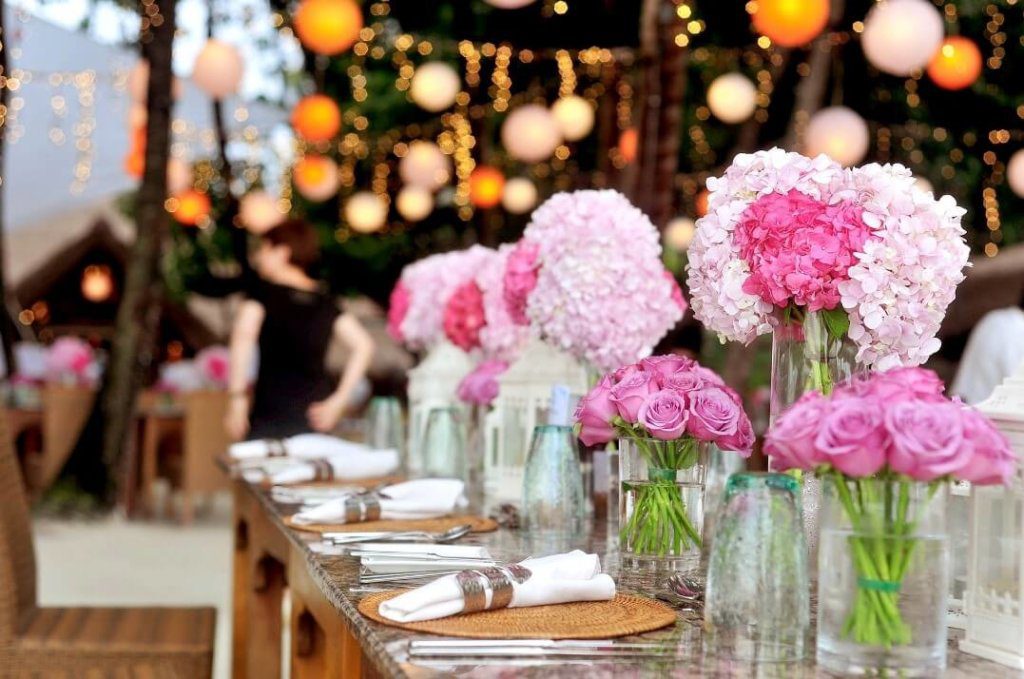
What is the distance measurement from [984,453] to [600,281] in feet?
4.43

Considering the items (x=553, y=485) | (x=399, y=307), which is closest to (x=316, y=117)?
(x=399, y=307)

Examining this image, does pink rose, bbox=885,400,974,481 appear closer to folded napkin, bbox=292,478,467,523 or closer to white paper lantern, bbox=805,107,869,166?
folded napkin, bbox=292,478,467,523

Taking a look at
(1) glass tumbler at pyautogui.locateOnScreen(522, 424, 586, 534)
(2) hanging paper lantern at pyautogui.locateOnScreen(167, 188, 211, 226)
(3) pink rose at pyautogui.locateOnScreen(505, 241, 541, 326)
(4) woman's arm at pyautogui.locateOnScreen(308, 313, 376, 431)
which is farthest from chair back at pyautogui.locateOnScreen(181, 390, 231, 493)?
(1) glass tumbler at pyautogui.locateOnScreen(522, 424, 586, 534)

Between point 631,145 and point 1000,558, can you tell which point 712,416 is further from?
point 631,145

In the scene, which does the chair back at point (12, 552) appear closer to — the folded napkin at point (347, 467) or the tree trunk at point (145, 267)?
the folded napkin at point (347, 467)

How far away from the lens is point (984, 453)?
1.17 meters

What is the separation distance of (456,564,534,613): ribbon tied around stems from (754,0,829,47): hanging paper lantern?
4.24m

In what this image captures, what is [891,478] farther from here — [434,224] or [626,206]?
[434,224]

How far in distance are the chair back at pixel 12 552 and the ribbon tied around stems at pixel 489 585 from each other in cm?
149

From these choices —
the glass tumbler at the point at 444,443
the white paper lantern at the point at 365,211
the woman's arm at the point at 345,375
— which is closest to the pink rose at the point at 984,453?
the glass tumbler at the point at 444,443

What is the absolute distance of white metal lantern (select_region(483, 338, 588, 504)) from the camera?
2.62 m

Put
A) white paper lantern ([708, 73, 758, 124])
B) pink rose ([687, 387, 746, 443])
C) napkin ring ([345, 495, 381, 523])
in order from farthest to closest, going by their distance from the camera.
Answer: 1. white paper lantern ([708, 73, 758, 124])
2. napkin ring ([345, 495, 381, 523])
3. pink rose ([687, 387, 746, 443])

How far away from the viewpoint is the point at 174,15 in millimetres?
8273

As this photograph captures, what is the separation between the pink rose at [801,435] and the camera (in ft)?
3.91
